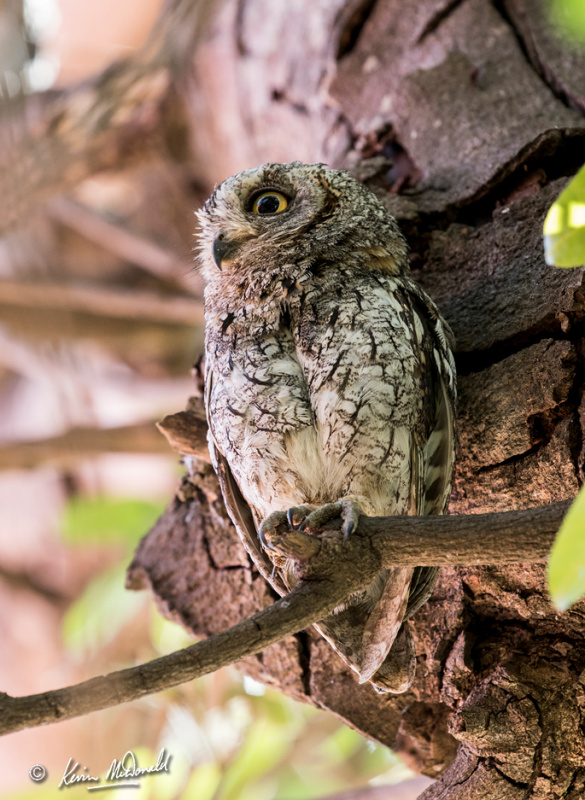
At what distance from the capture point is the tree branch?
39.3 inches

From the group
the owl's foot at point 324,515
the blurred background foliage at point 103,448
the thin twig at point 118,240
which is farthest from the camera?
the thin twig at point 118,240

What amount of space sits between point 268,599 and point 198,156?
2727 mm

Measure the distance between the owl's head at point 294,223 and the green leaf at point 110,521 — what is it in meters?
1.60

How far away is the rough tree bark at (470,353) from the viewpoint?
1.57 metres

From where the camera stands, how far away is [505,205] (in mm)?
2086

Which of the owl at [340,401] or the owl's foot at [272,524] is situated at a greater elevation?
the owl at [340,401]

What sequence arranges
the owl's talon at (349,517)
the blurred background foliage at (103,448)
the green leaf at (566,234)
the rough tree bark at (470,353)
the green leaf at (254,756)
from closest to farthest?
the green leaf at (566,234)
the owl's talon at (349,517)
the rough tree bark at (470,353)
the blurred background foliage at (103,448)
the green leaf at (254,756)

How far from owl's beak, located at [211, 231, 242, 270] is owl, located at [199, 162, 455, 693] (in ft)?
0.30

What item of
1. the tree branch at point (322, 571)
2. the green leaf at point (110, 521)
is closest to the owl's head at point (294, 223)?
the tree branch at point (322, 571)

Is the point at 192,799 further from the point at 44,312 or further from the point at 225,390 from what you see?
the point at 44,312

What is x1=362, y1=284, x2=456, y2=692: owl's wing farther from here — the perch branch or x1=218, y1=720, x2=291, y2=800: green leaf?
x1=218, y1=720, x2=291, y2=800: green leaf

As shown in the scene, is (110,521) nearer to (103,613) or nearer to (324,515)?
(103,613)

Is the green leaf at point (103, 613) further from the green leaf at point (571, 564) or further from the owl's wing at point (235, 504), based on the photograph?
the green leaf at point (571, 564)

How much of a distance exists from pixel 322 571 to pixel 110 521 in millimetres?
2473
